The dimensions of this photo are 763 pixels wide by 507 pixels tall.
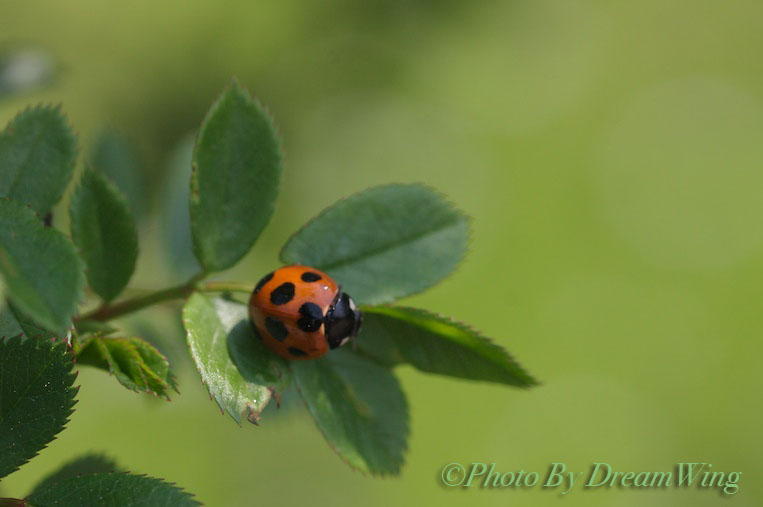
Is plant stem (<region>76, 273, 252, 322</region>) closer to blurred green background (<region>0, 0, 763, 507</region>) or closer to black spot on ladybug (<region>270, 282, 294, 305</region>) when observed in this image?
black spot on ladybug (<region>270, 282, 294, 305</region>)

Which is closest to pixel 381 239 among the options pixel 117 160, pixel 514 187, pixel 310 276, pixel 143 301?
pixel 310 276

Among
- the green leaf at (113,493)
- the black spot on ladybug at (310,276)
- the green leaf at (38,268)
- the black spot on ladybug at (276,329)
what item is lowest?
the green leaf at (113,493)

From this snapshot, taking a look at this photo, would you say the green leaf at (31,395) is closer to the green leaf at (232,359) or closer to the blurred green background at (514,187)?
the green leaf at (232,359)

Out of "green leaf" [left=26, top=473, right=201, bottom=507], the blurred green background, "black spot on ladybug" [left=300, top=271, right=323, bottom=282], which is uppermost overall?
"black spot on ladybug" [left=300, top=271, right=323, bottom=282]

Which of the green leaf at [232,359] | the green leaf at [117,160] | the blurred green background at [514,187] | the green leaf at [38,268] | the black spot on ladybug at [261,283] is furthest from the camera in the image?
the blurred green background at [514,187]

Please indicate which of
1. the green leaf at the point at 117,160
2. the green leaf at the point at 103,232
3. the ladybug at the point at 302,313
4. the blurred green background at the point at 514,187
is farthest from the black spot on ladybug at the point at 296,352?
the blurred green background at the point at 514,187

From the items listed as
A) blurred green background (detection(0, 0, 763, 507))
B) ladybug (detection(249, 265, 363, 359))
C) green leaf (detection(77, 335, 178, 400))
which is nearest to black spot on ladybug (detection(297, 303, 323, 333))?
ladybug (detection(249, 265, 363, 359))

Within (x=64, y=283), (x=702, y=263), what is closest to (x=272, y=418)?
(x=64, y=283)
